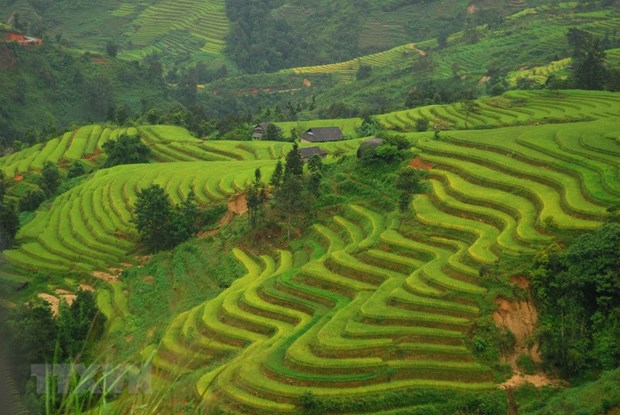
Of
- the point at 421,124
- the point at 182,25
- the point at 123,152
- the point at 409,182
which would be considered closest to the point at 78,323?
the point at 409,182

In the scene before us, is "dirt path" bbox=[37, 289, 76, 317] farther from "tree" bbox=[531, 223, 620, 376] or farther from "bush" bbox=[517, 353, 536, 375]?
"tree" bbox=[531, 223, 620, 376]

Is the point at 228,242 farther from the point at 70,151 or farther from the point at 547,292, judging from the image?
the point at 70,151

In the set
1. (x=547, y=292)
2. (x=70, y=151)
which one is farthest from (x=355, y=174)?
(x=70, y=151)

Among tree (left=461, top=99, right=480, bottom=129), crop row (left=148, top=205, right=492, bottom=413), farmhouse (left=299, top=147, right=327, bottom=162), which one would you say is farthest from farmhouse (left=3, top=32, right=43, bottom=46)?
crop row (left=148, top=205, right=492, bottom=413)

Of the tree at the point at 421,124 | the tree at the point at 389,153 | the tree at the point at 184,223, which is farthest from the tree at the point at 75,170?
the tree at the point at 389,153

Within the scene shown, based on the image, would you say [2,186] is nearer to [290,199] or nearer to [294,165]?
[294,165]
